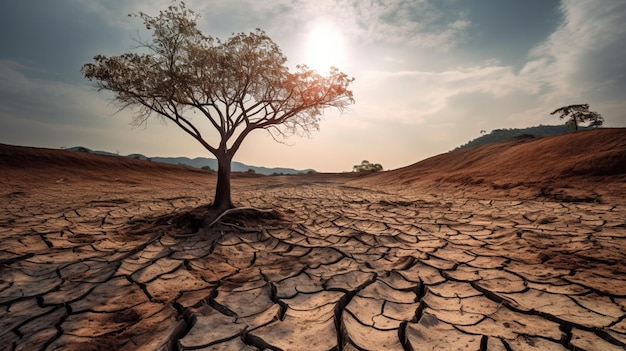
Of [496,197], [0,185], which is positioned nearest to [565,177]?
[496,197]

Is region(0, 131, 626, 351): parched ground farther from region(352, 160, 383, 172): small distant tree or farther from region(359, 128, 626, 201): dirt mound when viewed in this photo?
region(352, 160, 383, 172): small distant tree

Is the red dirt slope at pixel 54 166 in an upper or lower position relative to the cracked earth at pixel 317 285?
upper

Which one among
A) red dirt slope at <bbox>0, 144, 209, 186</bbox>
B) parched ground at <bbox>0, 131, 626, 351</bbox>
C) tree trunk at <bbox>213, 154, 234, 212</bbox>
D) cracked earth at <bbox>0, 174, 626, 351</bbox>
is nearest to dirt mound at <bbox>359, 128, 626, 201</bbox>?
parched ground at <bbox>0, 131, 626, 351</bbox>

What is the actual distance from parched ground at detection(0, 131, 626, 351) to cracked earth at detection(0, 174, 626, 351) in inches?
0.5

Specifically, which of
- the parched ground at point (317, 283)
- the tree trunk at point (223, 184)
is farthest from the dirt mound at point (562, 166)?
the tree trunk at point (223, 184)

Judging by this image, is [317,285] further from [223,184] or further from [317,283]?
[223,184]

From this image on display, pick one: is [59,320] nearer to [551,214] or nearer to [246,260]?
[246,260]

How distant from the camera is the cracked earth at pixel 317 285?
1686mm

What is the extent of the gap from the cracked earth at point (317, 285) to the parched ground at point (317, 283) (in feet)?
0.05

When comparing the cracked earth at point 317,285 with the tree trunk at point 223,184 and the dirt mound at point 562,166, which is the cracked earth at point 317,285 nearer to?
the tree trunk at point 223,184

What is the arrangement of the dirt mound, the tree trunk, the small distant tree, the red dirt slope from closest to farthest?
1. the tree trunk
2. the dirt mound
3. the red dirt slope
4. the small distant tree

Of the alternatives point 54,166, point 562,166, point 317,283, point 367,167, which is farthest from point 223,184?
point 367,167

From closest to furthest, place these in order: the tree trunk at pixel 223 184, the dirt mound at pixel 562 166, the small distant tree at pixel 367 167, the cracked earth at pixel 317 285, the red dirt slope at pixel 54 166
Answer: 1. the cracked earth at pixel 317 285
2. the tree trunk at pixel 223 184
3. the dirt mound at pixel 562 166
4. the red dirt slope at pixel 54 166
5. the small distant tree at pixel 367 167

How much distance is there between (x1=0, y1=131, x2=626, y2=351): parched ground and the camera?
1.69 m
